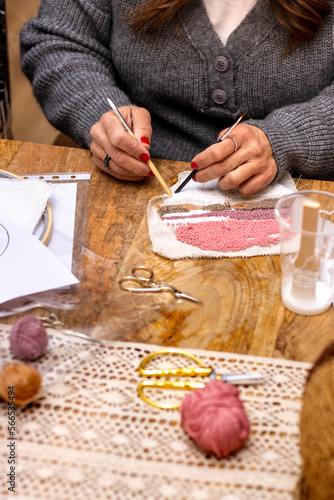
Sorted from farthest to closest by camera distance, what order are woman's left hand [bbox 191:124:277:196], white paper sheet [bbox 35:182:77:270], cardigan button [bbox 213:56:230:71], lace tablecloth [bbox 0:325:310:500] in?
cardigan button [bbox 213:56:230:71] < woman's left hand [bbox 191:124:277:196] < white paper sheet [bbox 35:182:77:270] < lace tablecloth [bbox 0:325:310:500]

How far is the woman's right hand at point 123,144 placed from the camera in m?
0.83

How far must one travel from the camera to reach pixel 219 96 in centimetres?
100

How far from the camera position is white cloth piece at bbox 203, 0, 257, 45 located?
97 centimetres

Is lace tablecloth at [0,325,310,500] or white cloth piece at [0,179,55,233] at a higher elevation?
white cloth piece at [0,179,55,233]

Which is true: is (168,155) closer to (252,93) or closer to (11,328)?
(252,93)

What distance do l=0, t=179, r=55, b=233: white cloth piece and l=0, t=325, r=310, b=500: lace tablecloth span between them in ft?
0.76

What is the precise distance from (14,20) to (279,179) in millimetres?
1032

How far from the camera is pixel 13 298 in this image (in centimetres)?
60

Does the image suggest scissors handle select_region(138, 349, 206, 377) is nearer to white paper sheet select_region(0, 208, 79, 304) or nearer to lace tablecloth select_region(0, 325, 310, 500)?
lace tablecloth select_region(0, 325, 310, 500)

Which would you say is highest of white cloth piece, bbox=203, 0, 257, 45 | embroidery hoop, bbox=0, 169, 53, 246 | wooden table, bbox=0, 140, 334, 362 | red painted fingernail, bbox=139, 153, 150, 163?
white cloth piece, bbox=203, 0, 257, 45

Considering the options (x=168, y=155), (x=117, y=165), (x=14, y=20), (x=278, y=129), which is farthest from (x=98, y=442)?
(x=14, y=20)

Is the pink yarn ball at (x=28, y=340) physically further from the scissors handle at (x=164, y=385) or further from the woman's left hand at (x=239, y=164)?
the woman's left hand at (x=239, y=164)

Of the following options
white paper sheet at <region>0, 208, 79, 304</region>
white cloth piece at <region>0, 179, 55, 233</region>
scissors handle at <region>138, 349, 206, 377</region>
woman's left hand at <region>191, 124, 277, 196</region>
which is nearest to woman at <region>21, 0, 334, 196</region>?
woman's left hand at <region>191, 124, 277, 196</region>

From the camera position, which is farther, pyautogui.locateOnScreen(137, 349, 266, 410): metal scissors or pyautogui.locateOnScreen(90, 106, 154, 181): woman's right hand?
pyautogui.locateOnScreen(90, 106, 154, 181): woman's right hand
